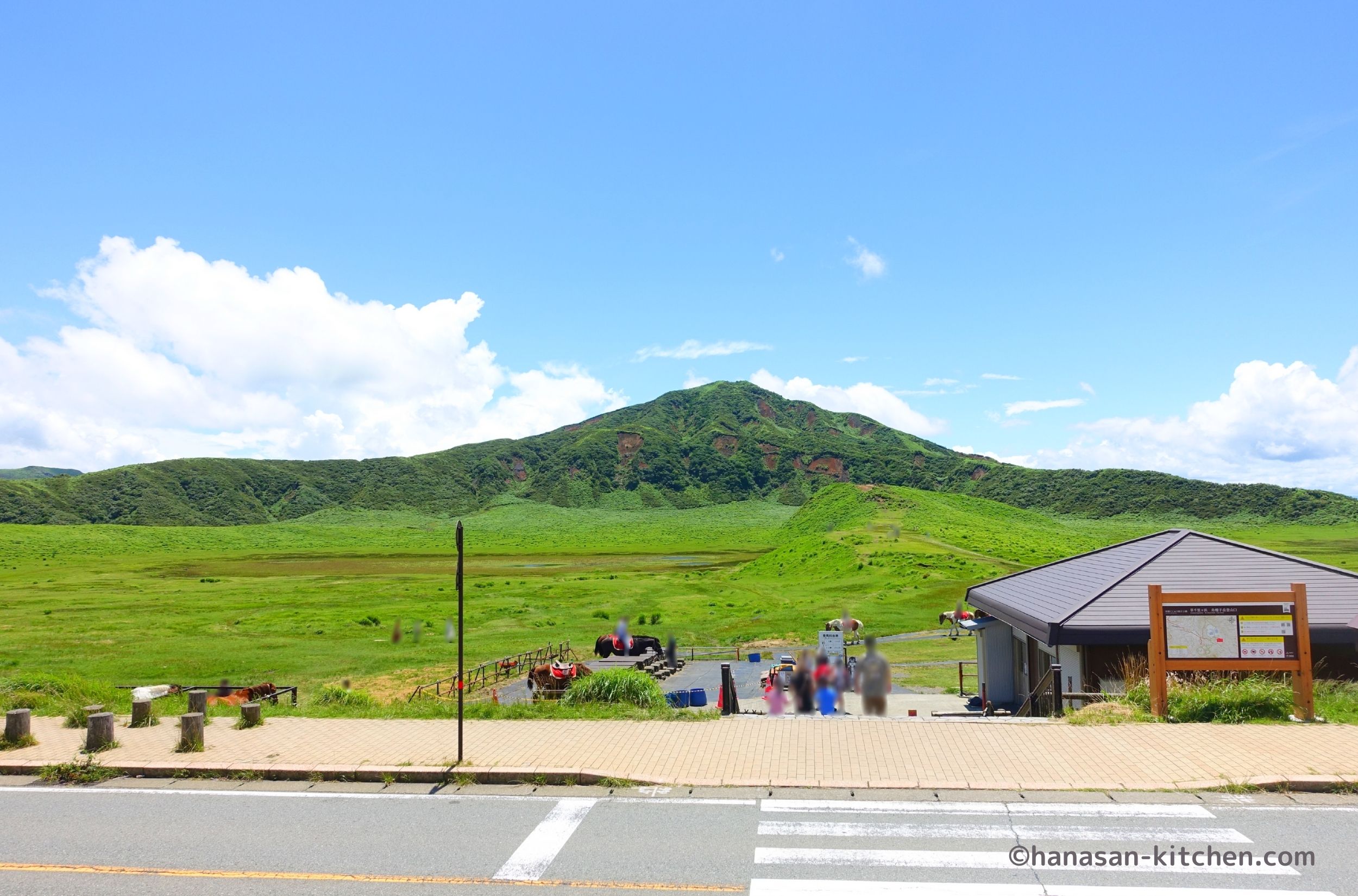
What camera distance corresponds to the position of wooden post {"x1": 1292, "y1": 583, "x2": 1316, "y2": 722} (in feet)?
42.6

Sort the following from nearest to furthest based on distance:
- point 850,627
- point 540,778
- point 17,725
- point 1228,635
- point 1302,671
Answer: point 540,778, point 17,725, point 1302,671, point 1228,635, point 850,627

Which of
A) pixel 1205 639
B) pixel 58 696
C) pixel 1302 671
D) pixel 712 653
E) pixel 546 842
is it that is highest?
pixel 1205 639

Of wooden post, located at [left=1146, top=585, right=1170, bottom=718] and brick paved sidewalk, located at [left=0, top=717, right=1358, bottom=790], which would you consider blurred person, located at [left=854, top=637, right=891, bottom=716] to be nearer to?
brick paved sidewalk, located at [left=0, top=717, right=1358, bottom=790]

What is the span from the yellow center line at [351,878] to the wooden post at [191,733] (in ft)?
13.4

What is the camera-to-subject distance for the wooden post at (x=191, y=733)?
1230 centimetres

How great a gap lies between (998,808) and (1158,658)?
5.71 m

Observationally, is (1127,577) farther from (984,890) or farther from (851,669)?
(984,890)

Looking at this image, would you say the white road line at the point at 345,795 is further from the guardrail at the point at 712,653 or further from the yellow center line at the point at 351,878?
the guardrail at the point at 712,653

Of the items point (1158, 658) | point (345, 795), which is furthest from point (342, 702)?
point (1158, 658)

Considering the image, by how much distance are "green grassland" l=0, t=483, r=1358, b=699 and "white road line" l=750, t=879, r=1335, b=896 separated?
20.5m

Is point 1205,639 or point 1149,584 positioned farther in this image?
point 1149,584

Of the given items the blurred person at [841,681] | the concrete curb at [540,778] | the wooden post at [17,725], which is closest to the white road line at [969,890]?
the concrete curb at [540,778]

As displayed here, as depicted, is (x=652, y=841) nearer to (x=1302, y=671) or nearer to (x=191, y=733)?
(x=191, y=733)

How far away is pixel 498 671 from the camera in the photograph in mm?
31031
